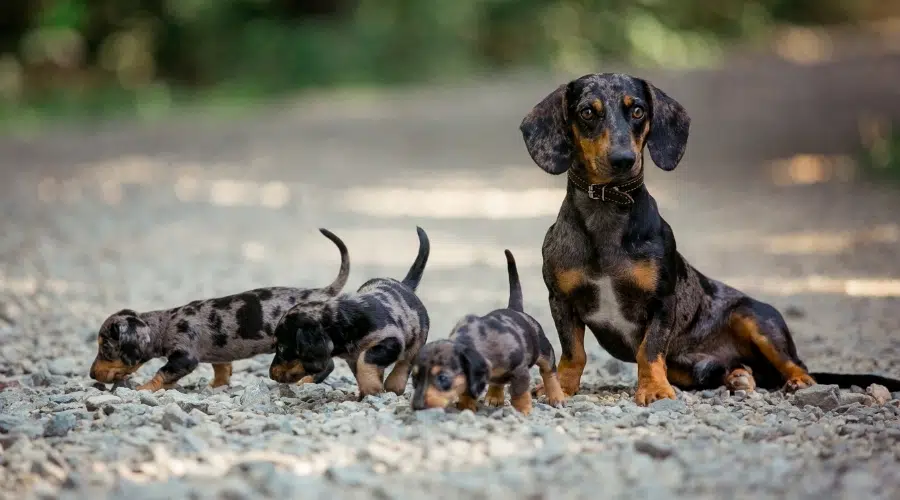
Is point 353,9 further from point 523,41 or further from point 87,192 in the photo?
point 87,192

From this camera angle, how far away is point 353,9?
34656 millimetres

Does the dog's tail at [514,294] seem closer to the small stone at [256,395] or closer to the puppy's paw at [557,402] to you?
the puppy's paw at [557,402]

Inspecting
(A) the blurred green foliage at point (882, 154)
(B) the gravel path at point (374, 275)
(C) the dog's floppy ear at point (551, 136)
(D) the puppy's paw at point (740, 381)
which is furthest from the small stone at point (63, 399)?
(A) the blurred green foliage at point (882, 154)

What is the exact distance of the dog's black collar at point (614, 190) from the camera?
5.96m

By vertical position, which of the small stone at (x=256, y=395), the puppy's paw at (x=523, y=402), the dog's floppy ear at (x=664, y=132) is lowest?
the small stone at (x=256, y=395)

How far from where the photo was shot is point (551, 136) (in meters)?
5.99

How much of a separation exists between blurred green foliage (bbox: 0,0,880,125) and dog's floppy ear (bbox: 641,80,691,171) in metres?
24.1

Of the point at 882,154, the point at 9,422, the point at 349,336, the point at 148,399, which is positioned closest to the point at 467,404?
the point at 349,336

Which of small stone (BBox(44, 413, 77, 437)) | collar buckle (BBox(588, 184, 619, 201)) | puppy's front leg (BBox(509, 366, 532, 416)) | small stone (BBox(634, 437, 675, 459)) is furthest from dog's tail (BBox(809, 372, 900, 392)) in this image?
small stone (BBox(44, 413, 77, 437))

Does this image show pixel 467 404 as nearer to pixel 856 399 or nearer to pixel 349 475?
pixel 349 475

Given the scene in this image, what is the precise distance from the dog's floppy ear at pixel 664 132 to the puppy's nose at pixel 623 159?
0.37 meters

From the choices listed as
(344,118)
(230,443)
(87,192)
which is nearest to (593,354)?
(230,443)

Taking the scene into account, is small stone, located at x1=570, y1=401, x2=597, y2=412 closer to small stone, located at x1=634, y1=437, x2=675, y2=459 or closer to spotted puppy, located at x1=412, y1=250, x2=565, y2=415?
spotted puppy, located at x1=412, y1=250, x2=565, y2=415

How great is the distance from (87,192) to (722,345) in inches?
464
